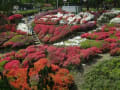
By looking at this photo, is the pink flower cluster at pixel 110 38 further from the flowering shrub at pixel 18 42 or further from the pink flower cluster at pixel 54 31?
the flowering shrub at pixel 18 42

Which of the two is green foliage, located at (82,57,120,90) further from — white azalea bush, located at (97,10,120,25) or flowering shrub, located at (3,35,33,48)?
white azalea bush, located at (97,10,120,25)

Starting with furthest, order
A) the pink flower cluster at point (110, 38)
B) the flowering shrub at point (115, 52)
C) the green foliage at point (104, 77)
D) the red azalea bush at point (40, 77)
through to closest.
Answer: the pink flower cluster at point (110, 38) < the flowering shrub at point (115, 52) < the red azalea bush at point (40, 77) < the green foliage at point (104, 77)

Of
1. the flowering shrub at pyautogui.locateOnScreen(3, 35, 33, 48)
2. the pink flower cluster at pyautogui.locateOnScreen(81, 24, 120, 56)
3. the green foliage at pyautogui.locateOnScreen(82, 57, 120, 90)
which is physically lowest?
the green foliage at pyautogui.locateOnScreen(82, 57, 120, 90)

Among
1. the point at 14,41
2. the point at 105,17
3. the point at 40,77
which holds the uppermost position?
the point at 105,17

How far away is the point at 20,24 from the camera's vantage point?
30688 mm

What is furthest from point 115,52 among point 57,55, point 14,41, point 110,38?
point 14,41

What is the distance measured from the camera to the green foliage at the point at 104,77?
12406mm

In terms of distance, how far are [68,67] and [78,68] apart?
72 centimetres

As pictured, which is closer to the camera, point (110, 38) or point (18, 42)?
point (110, 38)

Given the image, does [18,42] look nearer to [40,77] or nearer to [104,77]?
[40,77]

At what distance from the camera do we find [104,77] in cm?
1312

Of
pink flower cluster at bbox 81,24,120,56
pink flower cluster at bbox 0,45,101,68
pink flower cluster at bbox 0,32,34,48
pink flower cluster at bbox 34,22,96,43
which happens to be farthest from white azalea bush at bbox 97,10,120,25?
pink flower cluster at bbox 0,45,101,68

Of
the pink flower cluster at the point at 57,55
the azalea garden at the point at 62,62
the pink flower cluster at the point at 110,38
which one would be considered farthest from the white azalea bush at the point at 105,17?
the pink flower cluster at the point at 57,55

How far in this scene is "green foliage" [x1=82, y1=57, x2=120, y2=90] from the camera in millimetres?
12406
